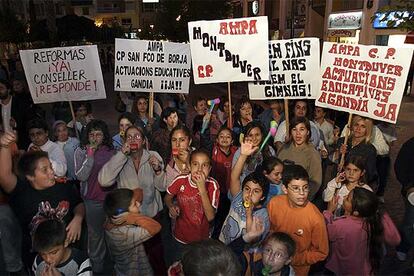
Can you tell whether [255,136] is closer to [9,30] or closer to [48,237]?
[48,237]

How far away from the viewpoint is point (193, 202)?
368cm

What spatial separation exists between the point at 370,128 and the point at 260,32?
6.24ft

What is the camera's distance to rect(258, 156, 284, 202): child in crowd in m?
3.87

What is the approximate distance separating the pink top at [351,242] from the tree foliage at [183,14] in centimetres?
2585

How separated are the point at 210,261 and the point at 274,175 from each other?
199 centimetres

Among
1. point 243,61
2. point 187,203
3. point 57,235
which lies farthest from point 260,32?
point 57,235

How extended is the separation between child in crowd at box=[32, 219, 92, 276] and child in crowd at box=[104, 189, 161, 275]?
418mm

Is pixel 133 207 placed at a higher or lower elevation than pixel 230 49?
lower

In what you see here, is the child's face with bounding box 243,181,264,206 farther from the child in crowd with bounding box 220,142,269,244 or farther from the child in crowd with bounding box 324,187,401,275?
the child in crowd with bounding box 324,187,401,275

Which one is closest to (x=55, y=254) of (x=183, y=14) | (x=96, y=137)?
(x=96, y=137)

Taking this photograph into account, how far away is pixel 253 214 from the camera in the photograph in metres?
3.29

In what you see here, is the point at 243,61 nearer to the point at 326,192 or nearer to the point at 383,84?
the point at 383,84

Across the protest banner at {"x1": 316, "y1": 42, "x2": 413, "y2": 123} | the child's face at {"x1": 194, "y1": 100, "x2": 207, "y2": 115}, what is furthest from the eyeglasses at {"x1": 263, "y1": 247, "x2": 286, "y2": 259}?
the child's face at {"x1": 194, "y1": 100, "x2": 207, "y2": 115}

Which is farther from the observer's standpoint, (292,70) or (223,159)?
(292,70)
